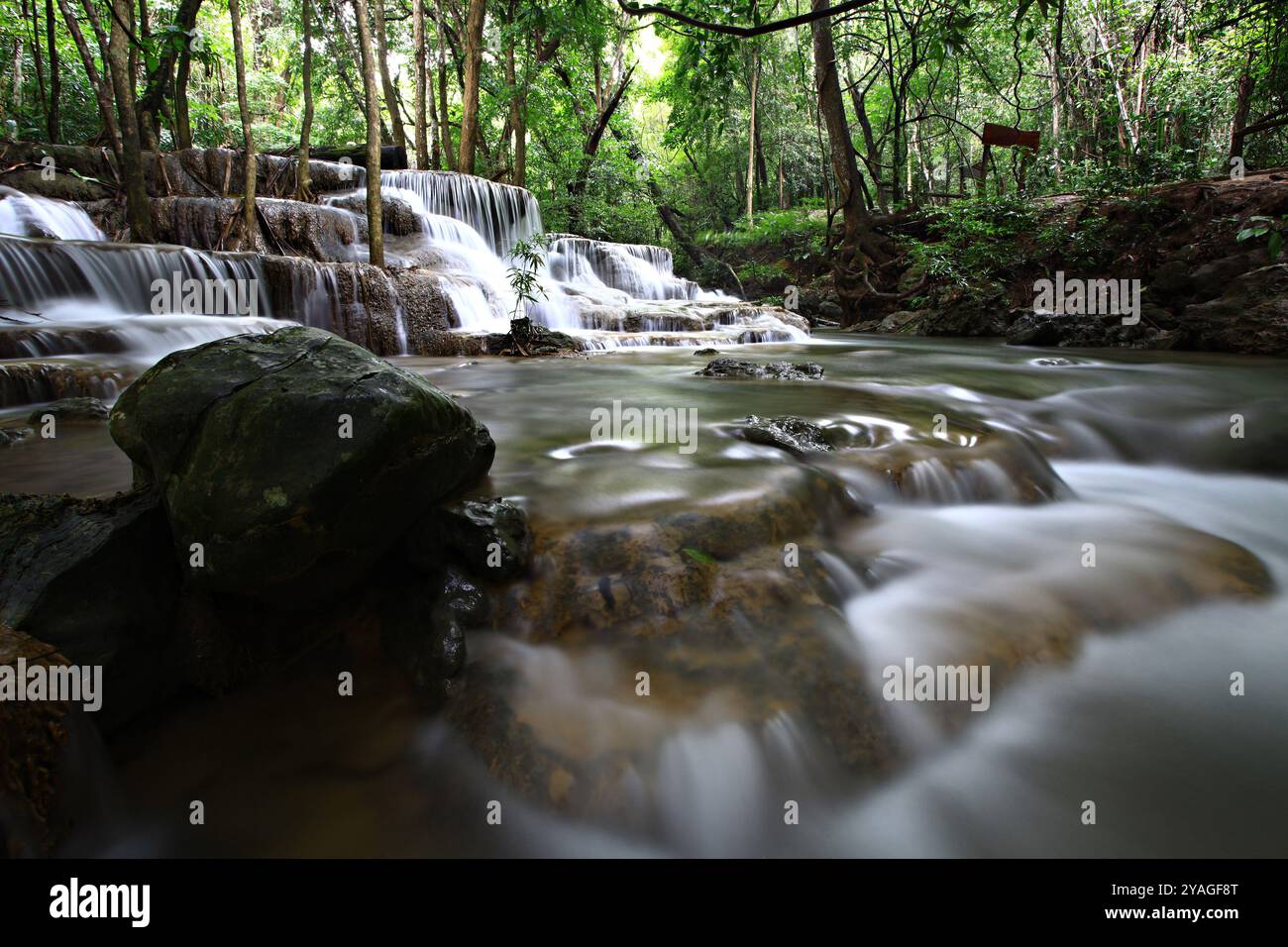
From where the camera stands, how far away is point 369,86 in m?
9.01

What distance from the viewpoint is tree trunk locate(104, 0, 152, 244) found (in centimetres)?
758

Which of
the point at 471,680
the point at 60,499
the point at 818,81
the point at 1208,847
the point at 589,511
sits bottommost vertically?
the point at 1208,847

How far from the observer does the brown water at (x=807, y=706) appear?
5.32 ft

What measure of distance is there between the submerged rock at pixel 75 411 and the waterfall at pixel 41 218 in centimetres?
642

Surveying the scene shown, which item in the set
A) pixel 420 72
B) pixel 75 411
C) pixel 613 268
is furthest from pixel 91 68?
pixel 613 268

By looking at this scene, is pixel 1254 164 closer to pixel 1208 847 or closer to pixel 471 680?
pixel 1208 847

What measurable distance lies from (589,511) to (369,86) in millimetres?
9353

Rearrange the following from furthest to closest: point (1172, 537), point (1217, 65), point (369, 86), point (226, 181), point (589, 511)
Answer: point (1217, 65) < point (226, 181) < point (369, 86) < point (1172, 537) < point (589, 511)

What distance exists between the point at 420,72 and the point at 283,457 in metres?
17.5

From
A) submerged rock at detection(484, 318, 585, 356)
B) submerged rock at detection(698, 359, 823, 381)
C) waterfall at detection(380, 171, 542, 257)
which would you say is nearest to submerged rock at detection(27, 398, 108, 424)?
submerged rock at detection(484, 318, 585, 356)

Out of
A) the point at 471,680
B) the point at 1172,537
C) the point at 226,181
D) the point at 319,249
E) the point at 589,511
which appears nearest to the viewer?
the point at 471,680

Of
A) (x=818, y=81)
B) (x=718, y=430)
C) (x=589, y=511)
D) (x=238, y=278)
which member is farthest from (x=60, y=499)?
(x=818, y=81)

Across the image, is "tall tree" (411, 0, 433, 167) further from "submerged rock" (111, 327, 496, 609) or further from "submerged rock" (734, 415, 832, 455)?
"submerged rock" (111, 327, 496, 609)

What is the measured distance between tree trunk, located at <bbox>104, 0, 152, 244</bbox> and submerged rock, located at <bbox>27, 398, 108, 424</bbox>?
5.31 metres
